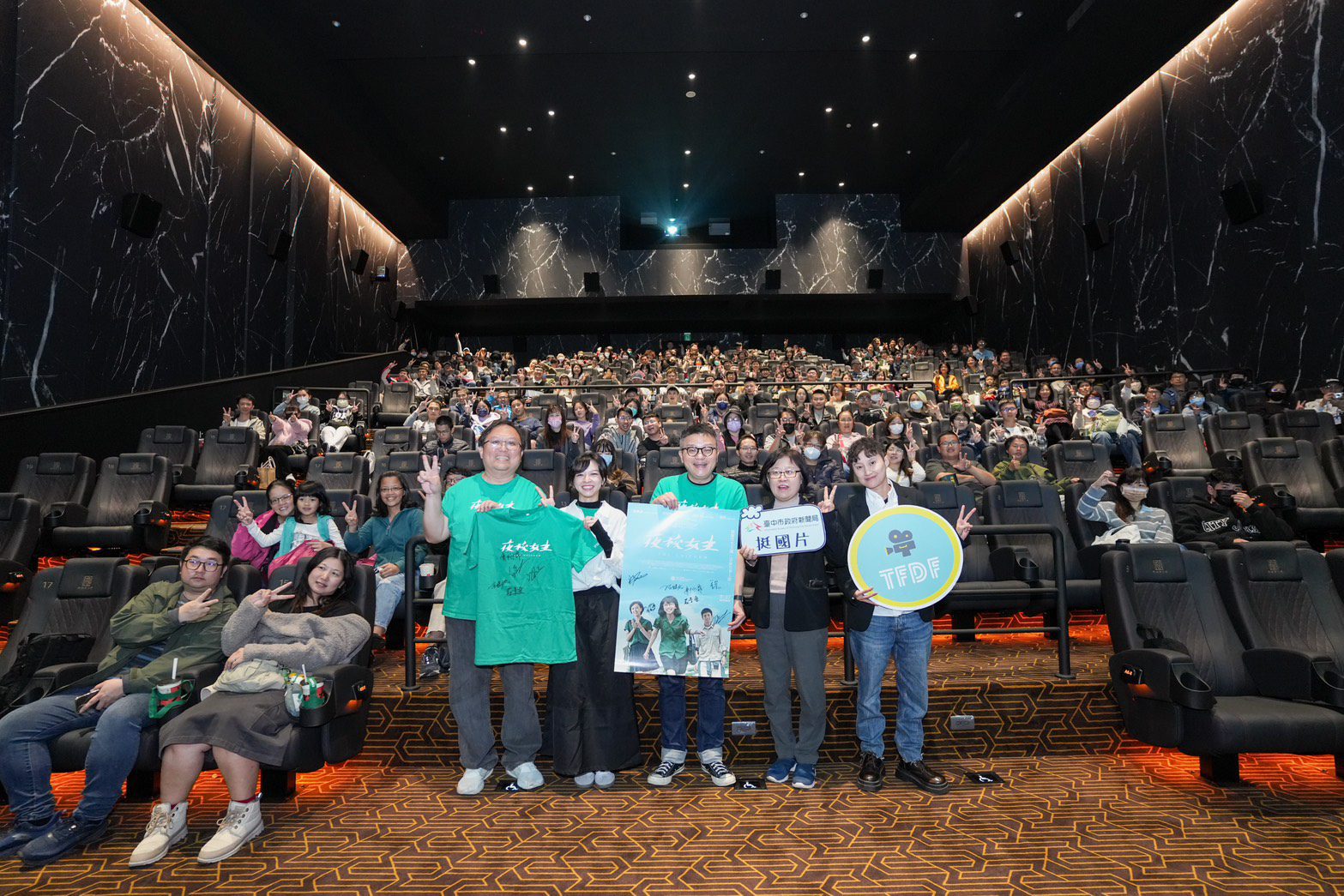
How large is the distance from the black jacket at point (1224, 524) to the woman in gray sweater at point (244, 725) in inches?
187

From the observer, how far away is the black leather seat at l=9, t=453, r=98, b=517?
18.7 ft

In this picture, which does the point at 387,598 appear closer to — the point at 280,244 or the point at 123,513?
the point at 123,513

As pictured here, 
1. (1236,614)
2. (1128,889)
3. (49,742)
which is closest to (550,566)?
(49,742)

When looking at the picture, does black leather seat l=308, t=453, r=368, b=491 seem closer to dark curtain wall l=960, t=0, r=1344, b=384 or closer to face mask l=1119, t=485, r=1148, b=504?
face mask l=1119, t=485, r=1148, b=504

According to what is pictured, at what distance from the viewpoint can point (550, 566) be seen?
3236mm

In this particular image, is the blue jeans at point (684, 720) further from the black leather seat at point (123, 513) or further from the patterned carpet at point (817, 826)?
the black leather seat at point (123, 513)

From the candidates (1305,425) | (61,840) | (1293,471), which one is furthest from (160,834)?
(1305,425)

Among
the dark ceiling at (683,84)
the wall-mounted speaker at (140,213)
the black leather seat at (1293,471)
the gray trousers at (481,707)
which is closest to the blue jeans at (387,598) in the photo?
the gray trousers at (481,707)

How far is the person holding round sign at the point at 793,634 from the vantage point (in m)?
3.13

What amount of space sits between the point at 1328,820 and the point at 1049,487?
2284mm

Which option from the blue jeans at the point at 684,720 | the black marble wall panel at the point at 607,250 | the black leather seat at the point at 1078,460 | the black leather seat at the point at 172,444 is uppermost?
the black marble wall panel at the point at 607,250

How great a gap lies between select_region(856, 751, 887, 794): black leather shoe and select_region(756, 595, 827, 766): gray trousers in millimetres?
198

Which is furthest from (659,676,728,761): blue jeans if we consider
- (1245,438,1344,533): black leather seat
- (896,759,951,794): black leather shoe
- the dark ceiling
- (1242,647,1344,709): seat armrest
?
the dark ceiling

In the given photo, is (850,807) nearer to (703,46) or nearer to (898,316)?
(703,46)
